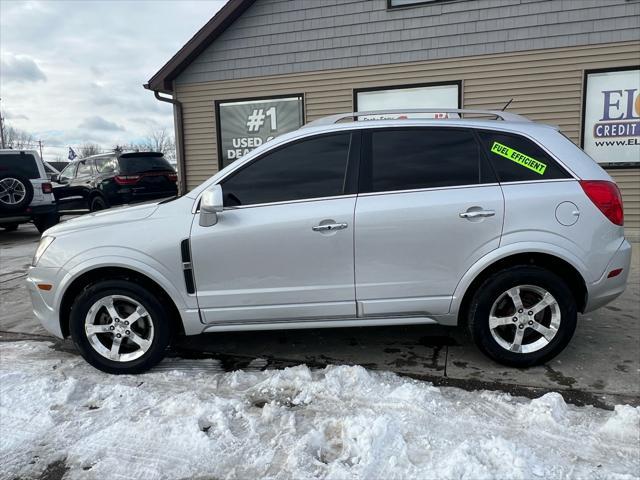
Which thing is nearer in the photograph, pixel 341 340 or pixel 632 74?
pixel 341 340

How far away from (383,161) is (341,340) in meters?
1.59

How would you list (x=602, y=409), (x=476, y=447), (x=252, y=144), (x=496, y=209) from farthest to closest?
(x=252, y=144) < (x=496, y=209) < (x=602, y=409) < (x=476, y=447)

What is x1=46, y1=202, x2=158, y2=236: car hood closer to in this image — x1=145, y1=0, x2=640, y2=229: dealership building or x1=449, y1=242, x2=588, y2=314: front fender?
x1=449, y1=242, x2=588, y2=314: front fender

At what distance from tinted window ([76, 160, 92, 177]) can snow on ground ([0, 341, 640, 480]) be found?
35.3ft

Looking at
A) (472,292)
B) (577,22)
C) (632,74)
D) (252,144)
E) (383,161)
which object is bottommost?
(472,292)

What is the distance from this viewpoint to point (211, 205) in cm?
323

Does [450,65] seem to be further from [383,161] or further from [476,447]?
[476,447]

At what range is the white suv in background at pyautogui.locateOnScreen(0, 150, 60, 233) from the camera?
9805mm

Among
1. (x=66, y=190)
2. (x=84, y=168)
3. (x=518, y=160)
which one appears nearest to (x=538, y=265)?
(x=518, y=160)

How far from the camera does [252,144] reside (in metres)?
10.5

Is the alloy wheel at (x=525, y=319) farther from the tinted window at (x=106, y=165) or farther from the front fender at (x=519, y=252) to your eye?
the tinted window at (x=106, y=165)

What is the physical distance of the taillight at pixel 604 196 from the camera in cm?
335

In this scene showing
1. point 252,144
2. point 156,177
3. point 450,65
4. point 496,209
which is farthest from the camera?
point 156,177

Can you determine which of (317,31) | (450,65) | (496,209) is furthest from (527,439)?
(317,31)
